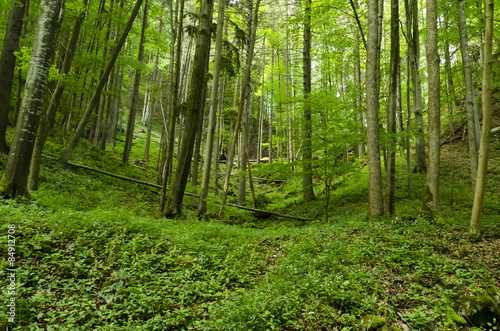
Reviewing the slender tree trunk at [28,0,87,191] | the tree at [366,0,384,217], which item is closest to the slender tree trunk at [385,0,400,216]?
the tree at [366,0,384,217]

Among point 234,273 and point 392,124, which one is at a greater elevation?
point 392,124

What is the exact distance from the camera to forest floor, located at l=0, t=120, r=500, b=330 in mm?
3172

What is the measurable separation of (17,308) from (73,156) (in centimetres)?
1031

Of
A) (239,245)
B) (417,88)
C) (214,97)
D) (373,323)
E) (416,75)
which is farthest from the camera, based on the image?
(417,88)

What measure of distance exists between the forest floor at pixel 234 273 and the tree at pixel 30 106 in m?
0.56

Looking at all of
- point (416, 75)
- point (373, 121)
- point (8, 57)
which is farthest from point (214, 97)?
point (416, 75)

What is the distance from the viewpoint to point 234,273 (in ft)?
14.5

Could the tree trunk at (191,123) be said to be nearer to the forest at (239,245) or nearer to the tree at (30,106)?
the forest at (239,245)

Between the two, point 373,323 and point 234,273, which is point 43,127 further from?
point 373,323

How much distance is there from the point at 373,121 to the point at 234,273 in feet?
19.6

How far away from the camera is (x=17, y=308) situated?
2.86 m

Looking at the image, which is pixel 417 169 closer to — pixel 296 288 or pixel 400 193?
pixel 400 193

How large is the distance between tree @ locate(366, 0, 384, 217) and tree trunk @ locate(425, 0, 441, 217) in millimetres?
1236

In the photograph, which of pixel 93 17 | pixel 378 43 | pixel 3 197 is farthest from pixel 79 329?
pixel 93 17
